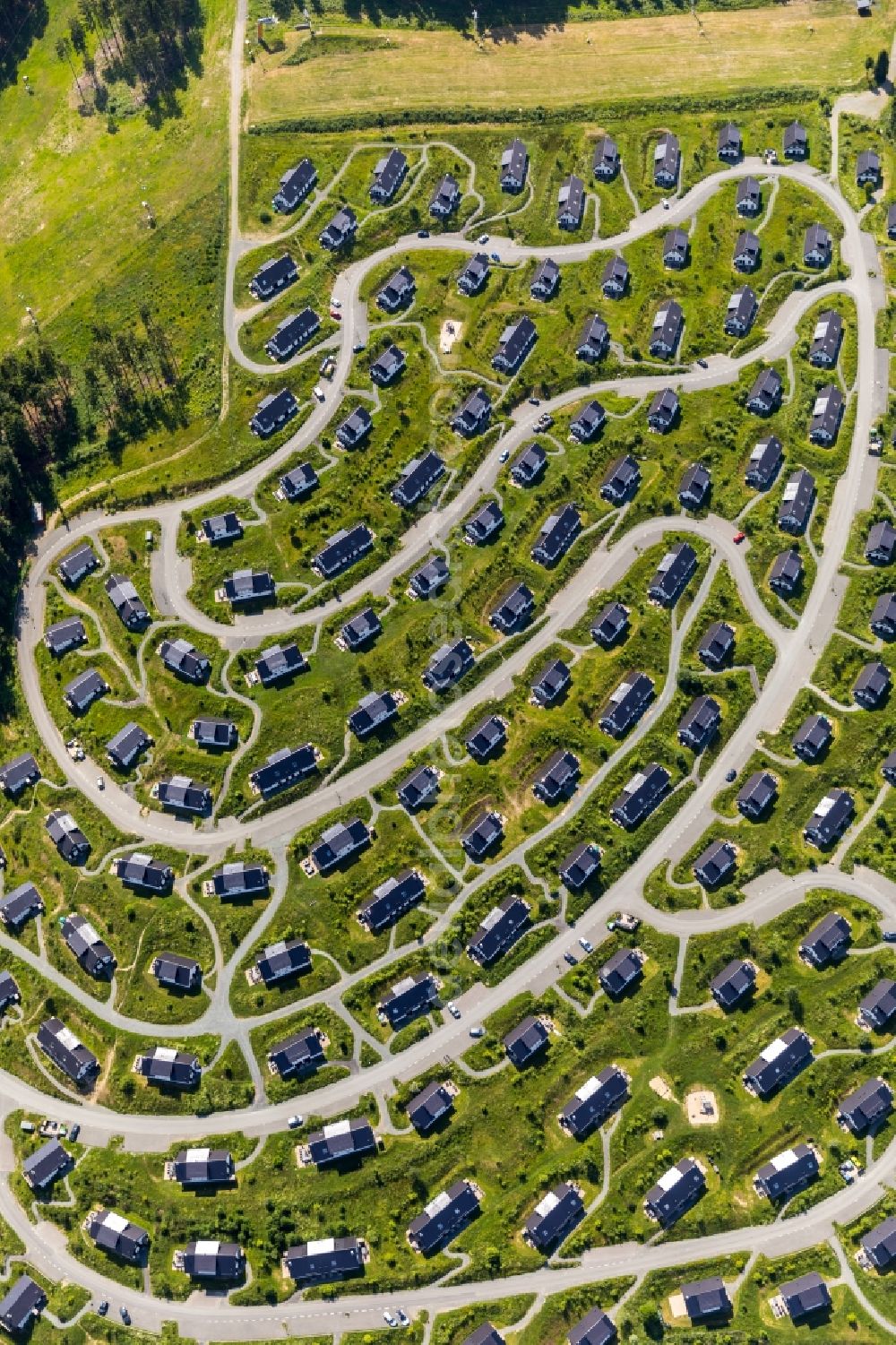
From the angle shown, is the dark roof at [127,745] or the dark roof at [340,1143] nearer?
the dark roof at [340,1143]

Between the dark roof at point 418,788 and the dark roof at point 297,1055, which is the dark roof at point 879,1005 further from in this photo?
the dark roof at point 297,1055

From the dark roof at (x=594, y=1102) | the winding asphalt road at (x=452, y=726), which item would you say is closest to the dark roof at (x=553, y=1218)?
the winding asphalt road at (x=452, y=726)

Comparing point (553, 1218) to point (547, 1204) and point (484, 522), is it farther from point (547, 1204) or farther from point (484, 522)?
point (484, 522)

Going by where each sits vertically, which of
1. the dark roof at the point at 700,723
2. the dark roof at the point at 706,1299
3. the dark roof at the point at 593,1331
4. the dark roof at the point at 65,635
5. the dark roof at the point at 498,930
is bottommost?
the dark roof at the point at 593,1331

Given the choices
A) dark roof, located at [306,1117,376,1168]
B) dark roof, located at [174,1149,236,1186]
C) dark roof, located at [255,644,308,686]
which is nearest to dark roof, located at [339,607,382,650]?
dark roof, located at [255,644,308,686]

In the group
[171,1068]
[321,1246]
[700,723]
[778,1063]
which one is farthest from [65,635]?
[778,1063]

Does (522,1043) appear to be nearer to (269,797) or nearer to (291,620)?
(269,797)

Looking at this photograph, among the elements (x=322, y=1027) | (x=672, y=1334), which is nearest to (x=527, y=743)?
(x=322, y=1027)
